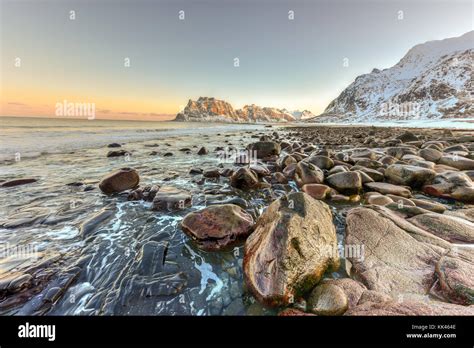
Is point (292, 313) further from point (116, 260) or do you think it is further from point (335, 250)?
point (116, 260)

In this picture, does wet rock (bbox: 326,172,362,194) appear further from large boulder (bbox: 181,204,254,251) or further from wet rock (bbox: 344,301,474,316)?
wet rock (bbox: 344,301,474,316)

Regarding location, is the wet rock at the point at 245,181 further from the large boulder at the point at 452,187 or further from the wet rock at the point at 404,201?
the large boulder at the point at 452,187

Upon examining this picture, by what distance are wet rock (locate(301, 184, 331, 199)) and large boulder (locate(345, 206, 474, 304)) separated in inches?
84.9

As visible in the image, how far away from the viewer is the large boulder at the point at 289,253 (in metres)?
3.09

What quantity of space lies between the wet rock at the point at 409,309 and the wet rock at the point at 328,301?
0.14 meters

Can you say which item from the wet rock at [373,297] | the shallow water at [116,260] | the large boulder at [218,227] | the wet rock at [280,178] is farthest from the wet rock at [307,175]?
the wet rock at [373,297]

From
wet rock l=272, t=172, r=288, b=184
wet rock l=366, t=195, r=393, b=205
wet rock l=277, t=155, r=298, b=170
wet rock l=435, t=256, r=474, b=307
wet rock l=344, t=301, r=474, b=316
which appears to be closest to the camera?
wet rock l=344, t=301, r=474, b=316

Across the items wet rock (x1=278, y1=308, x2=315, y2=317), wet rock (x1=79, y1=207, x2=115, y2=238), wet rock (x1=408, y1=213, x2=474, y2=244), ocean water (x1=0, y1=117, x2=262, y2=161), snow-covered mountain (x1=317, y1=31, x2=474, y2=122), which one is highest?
snow-covered mountain (x1=317, y1=31, x2=474, y2=122)

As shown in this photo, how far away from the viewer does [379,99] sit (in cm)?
15200

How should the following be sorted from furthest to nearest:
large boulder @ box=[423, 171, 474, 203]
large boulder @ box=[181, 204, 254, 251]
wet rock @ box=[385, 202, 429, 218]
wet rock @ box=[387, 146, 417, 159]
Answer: wet rock @ box=[387, 146, 417, 159] < large boulder @ box=[423, 171, 474, 203] < wet rock @ box=[385, 202, 429, 218] < large boulder @ box=[181, 204, 254, 251]

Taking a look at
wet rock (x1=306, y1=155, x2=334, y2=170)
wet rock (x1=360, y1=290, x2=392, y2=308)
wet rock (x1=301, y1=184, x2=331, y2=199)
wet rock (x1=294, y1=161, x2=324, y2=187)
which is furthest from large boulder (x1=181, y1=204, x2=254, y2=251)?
wet rock (x1=306, y1=155, x2=334, y2=170)

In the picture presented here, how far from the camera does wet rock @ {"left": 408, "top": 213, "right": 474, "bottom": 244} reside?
4215 mm

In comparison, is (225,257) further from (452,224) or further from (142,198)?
(452,224)
